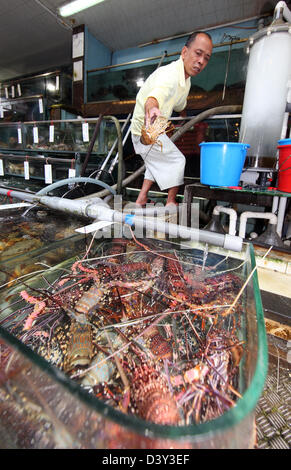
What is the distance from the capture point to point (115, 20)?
4.27 metres

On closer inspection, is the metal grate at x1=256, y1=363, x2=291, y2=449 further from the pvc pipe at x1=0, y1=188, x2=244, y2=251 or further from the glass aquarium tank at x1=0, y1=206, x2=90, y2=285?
the glass aquarium tank at x1=0, y1=206, x2=90, y2=285

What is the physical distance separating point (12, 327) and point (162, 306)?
467 mm

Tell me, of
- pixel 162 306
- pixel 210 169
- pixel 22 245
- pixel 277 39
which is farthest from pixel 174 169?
pixel 162 306

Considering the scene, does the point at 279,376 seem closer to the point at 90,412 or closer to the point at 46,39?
the point at 90,412

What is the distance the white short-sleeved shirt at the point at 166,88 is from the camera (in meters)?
1.85

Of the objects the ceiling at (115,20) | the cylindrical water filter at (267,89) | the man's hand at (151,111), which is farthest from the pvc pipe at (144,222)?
the ceiling at (115,20)

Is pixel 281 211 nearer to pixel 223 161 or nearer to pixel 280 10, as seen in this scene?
pixel 223 161

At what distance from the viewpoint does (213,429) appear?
29cm

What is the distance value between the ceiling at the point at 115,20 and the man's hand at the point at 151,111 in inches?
129

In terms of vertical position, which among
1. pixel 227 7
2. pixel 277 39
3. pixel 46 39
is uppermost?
pixel 46 39

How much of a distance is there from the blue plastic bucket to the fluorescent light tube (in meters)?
3.98

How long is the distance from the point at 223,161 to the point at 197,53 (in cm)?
98

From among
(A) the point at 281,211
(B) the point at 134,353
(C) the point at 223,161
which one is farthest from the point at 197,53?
(B) the point at 134,353

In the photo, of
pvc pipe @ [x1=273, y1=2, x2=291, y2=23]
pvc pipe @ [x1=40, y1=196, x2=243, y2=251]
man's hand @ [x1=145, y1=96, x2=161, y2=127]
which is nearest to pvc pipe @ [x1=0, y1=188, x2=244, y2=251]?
Answer: pvc pipe @ [x1=40, y1=196, x2=243, y2=251]
